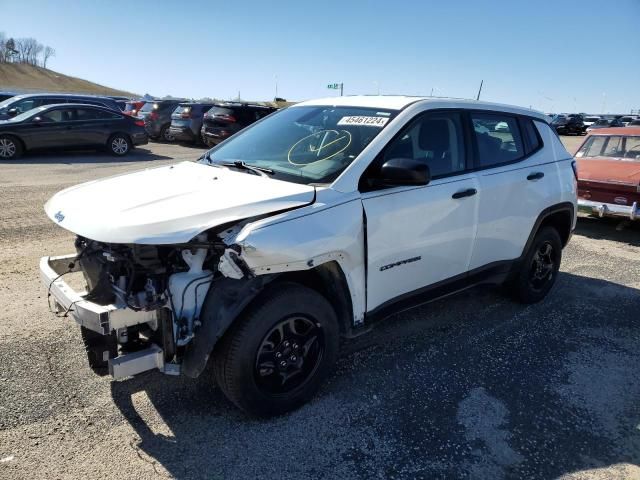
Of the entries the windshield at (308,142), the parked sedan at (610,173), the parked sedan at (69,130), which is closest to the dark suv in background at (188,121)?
the parked sedan at (69,130)

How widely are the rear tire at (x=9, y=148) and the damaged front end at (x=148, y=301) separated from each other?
497 inches

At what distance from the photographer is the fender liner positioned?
2.74 m

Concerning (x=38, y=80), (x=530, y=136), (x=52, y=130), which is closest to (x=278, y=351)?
(x=530, y=136)

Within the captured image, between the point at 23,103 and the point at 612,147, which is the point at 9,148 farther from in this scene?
the point at 612,147

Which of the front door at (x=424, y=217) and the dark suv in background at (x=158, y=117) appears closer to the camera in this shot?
the front door at (x=424, y=217)

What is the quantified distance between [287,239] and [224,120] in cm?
1492

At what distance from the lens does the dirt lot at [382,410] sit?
9.14 ft

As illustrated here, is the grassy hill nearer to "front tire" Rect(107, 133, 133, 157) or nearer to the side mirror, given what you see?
"front tire" Rect(107, 133, 133, 157)

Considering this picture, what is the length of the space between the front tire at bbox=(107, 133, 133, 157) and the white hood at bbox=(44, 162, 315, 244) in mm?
12769

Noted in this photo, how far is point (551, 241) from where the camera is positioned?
16.8ft

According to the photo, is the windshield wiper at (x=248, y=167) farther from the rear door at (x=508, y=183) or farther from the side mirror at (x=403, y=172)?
the rear door at (x=508, y=183)

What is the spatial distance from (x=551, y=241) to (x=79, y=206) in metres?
4.27

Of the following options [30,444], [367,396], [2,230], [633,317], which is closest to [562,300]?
[633,317]

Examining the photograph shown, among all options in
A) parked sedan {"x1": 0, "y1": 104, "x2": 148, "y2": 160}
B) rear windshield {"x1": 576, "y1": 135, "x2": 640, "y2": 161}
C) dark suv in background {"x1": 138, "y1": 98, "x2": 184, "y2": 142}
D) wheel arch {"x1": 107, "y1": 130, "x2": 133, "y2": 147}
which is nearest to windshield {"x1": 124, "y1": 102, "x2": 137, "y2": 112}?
dark suv in background {"x1": 138, "y1": 98, "x2": 184, "y2": 142}
